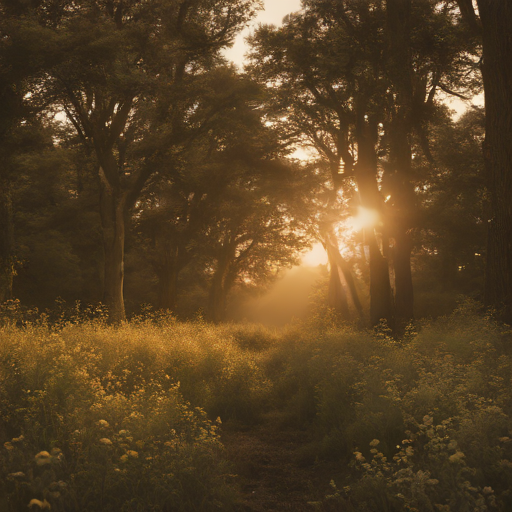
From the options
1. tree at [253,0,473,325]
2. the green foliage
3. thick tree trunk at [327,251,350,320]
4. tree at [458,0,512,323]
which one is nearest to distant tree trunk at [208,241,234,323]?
thick tree trunk at [327,251,350,320]

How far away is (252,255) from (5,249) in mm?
18263

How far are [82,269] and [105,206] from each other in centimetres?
1725

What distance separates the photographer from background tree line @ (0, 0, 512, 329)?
1571cm

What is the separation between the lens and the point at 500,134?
40.3 feet

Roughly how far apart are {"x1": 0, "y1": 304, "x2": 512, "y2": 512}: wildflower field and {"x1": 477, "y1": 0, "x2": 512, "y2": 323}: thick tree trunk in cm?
172

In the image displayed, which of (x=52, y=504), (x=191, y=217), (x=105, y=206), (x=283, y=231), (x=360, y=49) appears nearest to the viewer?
(x=52, y=504)

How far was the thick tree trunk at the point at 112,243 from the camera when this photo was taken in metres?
19.2

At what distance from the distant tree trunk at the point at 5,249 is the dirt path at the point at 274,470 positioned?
43.3ft

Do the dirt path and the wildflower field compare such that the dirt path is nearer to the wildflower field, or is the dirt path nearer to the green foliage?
the wildflower field

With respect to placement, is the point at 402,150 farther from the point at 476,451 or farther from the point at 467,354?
the point at 476,451

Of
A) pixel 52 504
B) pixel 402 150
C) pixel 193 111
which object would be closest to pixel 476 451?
pixel 52 504

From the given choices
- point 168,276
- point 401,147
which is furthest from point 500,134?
point 168,276

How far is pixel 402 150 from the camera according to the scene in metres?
18.3

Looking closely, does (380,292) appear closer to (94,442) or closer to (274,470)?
(274,470)
